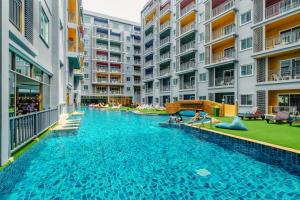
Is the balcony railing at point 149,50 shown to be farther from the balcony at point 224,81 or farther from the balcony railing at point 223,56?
the balcony at point 224,81

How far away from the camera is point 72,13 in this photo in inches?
885

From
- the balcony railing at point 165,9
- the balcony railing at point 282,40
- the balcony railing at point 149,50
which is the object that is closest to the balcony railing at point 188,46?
the balcony railing at point 165,9

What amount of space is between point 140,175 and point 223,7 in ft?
82.4

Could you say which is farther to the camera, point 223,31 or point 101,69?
point 101,69

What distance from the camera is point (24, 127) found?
639cm

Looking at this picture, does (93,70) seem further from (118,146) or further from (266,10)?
(118,146)

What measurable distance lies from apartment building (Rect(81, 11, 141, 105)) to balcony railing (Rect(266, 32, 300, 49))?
40.5 m

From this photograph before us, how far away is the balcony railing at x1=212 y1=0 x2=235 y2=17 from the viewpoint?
22.3 meters

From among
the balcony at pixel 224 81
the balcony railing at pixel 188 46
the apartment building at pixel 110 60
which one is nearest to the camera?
the balcony at pixel 224 81

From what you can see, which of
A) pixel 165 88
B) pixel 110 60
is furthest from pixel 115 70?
pixel 165 88

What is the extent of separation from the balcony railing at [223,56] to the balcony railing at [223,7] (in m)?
5.20

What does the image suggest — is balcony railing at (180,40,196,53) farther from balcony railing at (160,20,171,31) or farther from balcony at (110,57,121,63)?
balcony at (110,57,121,63)

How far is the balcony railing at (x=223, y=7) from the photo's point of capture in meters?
22.3

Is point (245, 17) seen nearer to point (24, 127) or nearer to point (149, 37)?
point (24, 127)
